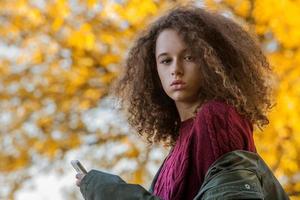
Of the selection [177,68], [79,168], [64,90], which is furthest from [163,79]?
[64,90]

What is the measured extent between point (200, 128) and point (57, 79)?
93.8 inches

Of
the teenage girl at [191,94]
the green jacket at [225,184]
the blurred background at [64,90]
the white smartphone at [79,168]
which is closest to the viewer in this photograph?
the green jacket at [225,184]

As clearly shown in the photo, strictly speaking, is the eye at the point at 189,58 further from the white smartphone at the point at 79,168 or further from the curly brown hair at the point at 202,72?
the white smartphone at the point at 79,168

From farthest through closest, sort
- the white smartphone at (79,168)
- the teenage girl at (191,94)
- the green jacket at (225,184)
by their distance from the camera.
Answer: the white smartphone at (79,168) < the teenage girl at (191,94) < the green jacket at (225,184)

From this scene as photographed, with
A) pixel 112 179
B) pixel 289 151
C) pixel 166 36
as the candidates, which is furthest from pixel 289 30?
pixel 112 179

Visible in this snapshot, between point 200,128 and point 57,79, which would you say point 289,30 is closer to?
point 57,79

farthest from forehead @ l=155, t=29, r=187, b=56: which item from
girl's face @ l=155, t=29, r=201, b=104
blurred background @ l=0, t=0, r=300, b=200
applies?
blurred background @ l=0, t=0, r=300, b=200

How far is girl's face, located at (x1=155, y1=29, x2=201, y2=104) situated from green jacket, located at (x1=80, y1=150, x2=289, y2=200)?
0.21m

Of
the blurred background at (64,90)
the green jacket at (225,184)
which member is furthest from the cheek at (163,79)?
the blurred background at (64,90)

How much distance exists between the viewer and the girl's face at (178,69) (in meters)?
1.45

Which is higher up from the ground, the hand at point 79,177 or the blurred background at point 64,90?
the blurred background at point 64,90

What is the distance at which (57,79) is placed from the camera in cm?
365

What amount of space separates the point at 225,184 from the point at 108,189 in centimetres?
24

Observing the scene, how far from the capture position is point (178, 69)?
4.80ft
